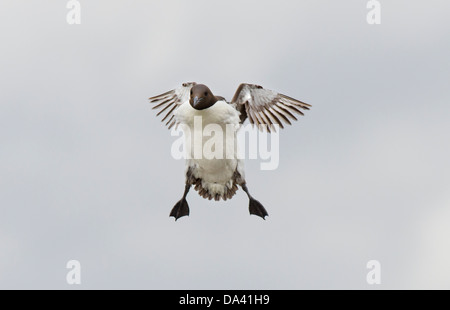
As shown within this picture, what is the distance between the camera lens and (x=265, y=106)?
17.4 meters

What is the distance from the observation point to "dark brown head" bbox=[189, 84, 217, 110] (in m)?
15.8

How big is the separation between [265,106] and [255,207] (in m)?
2.41

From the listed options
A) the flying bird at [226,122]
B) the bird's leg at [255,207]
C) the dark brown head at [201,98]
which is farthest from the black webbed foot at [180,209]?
the dark brown head at [201,98]

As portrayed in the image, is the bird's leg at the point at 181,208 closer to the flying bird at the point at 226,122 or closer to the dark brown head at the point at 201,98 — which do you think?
the flying bird at the point at 226,122

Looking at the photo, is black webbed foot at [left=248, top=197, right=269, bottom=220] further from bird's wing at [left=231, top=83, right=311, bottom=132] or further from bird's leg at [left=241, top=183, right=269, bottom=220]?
bird's wing at [left=231, top=83, right=311, bottom=132]

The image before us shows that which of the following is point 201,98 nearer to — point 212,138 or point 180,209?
point 212,138

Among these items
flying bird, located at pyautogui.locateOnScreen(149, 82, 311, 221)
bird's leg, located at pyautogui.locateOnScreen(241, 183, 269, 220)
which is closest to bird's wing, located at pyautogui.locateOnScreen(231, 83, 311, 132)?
flying bird, located at pyautogui.locateOnScreen(149, 82, 311, 221)

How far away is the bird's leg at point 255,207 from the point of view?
17.2m

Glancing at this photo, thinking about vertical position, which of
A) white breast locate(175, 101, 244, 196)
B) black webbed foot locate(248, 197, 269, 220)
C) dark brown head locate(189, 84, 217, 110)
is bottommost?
black webbed foot locate(248, 197, 269, 220)

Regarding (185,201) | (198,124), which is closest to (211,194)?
(185,201)

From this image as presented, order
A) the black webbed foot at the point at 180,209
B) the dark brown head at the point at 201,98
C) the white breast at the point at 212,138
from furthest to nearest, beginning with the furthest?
the black webbed foot at the point at 180,209, the white breast at the point at 212,138, the dark brown head at the point at 201,98

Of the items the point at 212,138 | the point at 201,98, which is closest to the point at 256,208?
the point at 212,138

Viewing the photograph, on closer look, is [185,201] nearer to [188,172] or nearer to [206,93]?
[188,172]

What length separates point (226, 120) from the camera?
53.2 ft
